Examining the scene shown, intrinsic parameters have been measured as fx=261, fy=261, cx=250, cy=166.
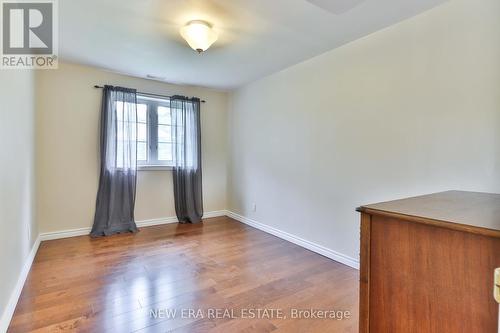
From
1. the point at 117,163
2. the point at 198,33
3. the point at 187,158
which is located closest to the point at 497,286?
the point at 198,33

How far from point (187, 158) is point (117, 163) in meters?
1.03

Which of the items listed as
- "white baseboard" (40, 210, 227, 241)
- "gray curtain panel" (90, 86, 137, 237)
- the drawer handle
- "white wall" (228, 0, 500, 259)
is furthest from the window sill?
the drawer handle

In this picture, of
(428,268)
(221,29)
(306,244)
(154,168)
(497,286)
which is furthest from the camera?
(154,168)

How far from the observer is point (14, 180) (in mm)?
1970

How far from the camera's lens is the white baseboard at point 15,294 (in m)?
1.59

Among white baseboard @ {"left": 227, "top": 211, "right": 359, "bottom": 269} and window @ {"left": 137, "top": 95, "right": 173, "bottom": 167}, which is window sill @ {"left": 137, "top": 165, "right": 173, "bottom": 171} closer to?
window @ {"left": 137, "top": 95, "right": 173, "bottom": 167}

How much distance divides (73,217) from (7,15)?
2.47 m

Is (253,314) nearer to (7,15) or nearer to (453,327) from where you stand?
(453,327)

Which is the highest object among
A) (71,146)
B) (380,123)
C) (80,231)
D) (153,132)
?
(153,132)

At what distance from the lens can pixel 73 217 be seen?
3.47 meters

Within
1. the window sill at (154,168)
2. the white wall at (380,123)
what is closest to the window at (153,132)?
the window sill at (154,168)

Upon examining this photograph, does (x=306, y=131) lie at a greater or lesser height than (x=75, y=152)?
greater

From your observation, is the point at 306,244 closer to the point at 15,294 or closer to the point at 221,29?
the point at 221,29

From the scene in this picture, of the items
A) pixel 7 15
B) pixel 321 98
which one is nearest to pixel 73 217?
pixel 7 15
